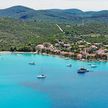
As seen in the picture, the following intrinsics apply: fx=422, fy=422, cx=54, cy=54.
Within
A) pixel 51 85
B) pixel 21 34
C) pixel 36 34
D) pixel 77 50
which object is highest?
pixel 21 34

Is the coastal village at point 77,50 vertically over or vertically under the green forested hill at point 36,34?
under

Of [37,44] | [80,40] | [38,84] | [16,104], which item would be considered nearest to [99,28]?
[80,40]

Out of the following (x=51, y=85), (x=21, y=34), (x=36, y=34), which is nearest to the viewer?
(x=51, y=85)

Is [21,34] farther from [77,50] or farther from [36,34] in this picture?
[77,50]

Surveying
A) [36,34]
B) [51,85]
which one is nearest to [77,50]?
[36,34]

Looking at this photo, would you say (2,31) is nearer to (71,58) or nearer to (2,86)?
(71,58)

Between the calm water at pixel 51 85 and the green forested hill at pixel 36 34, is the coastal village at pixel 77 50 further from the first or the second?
the calm water at pixel 51 85

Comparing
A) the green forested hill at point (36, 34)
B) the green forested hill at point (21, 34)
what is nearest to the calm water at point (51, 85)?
the green forested hill at point (36, 34)
